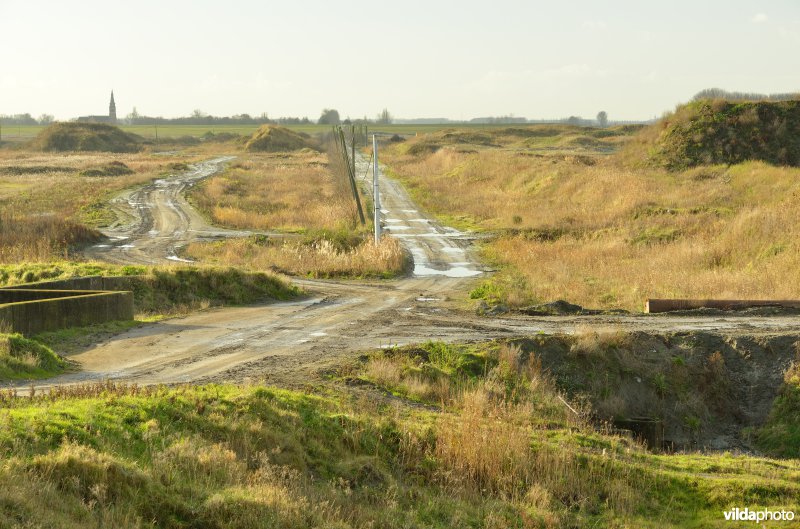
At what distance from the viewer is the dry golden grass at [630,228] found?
2350cm

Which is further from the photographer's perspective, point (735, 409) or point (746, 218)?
point (746, 218)

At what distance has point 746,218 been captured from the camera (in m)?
29.8

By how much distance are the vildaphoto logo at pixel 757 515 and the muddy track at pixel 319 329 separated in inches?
262

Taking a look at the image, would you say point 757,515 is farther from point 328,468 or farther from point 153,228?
point 153,228

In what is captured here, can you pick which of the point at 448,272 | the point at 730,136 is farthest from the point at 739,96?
the point at 448,272

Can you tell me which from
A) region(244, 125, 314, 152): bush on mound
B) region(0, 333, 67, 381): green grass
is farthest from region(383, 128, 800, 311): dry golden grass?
region(244, 125, 314, 152): bush on mound

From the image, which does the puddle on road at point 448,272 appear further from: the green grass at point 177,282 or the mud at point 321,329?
the green grass at point 177,282

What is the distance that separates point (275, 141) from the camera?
403 ft

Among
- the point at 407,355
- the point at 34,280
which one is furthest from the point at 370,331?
the point at 34,280

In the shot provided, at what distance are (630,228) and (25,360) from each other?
2569 centimetres

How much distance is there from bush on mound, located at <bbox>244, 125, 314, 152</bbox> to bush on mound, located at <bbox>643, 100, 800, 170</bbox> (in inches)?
2908

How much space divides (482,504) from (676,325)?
1029 cm

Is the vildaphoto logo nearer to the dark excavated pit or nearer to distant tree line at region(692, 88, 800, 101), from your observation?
the dark excavated pit

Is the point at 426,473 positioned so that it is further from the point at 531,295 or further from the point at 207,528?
the point at 531,295
